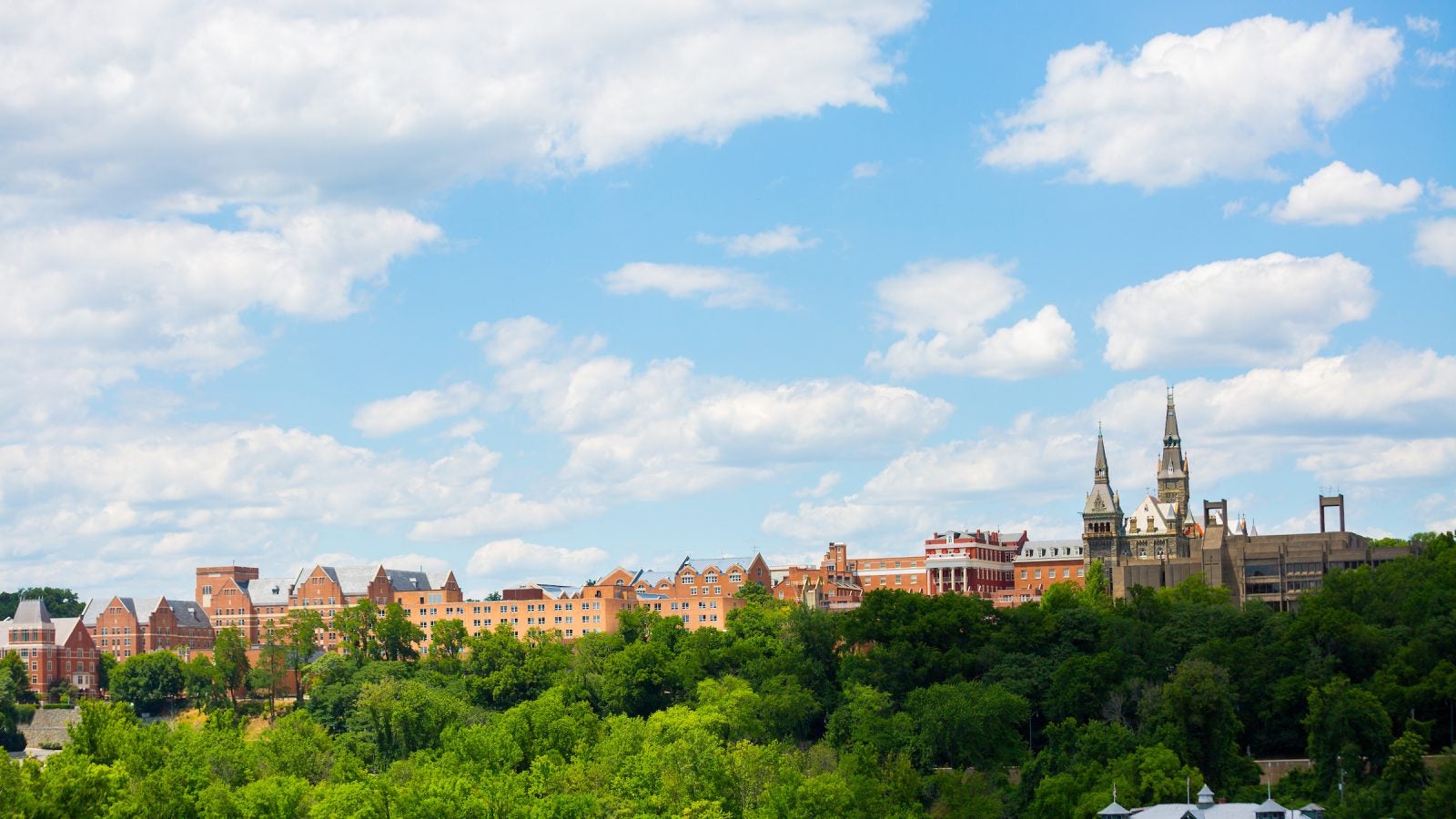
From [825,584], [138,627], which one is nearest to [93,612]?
[138,627]

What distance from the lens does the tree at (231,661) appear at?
145250 millimetres

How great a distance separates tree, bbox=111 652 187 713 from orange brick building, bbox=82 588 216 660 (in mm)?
13684

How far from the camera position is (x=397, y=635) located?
145m

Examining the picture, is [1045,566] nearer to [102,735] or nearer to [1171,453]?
[1171,453]

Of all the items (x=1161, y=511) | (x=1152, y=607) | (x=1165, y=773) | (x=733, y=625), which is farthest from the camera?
(x=1161, y=511)

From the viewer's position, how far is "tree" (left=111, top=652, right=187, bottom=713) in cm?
14988

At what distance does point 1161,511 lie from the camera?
151 meters

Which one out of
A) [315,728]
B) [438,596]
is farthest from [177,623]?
[315,728]

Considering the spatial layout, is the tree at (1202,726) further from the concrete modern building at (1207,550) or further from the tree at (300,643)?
the tree at (300,643)

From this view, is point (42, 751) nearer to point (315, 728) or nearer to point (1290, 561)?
point (315, 728)

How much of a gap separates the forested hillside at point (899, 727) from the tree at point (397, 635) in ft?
62.5

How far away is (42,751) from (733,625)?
2082 inches

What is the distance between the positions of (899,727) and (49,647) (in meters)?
90.4

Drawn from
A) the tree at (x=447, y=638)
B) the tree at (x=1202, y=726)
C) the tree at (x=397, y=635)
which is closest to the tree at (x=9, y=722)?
the tree at (x=397, y=635)
